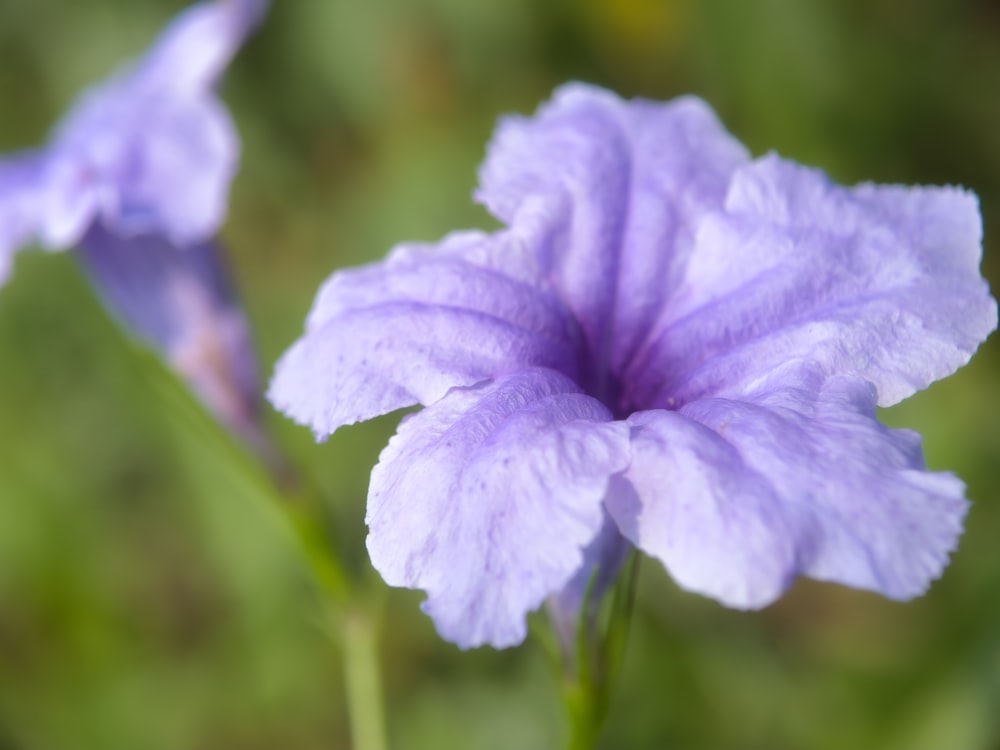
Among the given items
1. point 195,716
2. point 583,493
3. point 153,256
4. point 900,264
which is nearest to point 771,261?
point 900,264

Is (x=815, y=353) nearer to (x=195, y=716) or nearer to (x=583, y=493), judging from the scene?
(x=583, y=493)

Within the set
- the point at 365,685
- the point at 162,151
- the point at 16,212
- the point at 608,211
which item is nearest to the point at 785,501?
the point at 608,211

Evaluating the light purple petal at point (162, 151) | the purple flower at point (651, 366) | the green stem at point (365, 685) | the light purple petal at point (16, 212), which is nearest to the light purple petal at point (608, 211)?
the purple flower at point (651, 366)

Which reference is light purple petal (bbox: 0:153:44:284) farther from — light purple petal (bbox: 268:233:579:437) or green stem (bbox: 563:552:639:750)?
green stem (bbox: 563:552:639:750)

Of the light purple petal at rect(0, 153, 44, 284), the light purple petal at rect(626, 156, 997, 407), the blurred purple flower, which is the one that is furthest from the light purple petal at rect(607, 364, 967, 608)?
the light purple petal at rect(0, 153, 44, 284)

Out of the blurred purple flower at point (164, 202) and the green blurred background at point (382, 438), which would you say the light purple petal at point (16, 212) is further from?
the green blurred background at point (382, 438)
